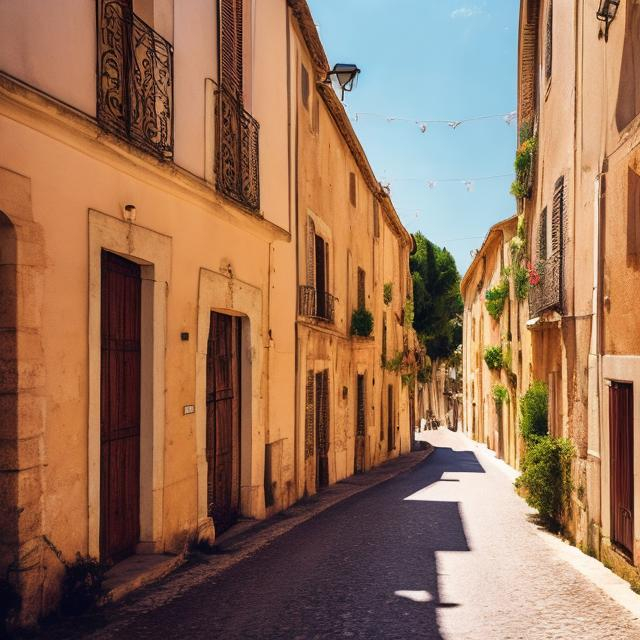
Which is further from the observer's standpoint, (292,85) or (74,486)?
(292,85)

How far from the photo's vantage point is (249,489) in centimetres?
1052

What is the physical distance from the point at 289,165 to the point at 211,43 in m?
3.81

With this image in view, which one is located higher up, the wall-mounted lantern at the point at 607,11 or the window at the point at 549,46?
the window at the point at 549,46

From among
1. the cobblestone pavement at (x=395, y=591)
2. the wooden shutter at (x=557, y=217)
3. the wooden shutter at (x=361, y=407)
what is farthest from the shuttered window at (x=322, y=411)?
the wooden shutter at (x=557, y=217)

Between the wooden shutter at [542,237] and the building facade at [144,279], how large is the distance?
13.5 feet

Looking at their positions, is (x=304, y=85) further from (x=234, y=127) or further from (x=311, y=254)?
(x=234, y=127)

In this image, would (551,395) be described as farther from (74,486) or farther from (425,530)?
(74,486)

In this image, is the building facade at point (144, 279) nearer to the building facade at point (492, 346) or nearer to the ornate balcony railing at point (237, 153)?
the ornate balcony railing at point (237, 153)

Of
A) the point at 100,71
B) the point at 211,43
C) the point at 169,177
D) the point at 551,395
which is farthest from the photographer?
the point at 551,395

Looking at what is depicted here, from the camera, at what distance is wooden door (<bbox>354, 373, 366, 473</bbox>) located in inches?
780

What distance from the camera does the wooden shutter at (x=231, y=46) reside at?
31.4 feet

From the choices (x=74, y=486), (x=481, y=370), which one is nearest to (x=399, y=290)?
(x=481, y=370)

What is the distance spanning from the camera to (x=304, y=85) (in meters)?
14.2

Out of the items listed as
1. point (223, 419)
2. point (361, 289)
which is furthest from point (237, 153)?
point (361, 289)
